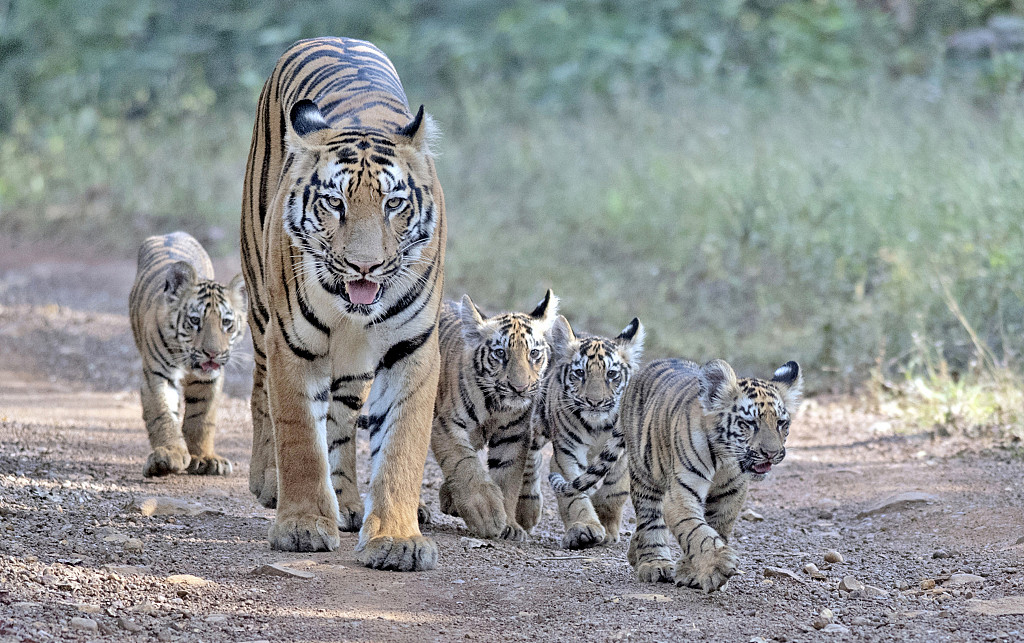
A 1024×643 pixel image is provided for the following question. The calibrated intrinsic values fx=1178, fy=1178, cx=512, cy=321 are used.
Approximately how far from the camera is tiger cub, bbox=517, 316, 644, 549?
4.82 meters

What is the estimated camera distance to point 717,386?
13.3 feet

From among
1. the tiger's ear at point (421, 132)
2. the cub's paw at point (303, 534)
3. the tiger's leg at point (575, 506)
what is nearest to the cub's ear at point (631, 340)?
the tiger's leg at point (575, 506)

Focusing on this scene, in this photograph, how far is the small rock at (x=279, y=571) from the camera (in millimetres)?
3814

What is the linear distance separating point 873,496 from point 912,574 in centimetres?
128

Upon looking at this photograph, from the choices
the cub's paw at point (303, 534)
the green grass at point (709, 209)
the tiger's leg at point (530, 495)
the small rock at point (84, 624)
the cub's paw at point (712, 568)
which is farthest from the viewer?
the green grass at point (709, 209)

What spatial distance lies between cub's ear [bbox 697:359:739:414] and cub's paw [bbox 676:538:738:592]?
47cm

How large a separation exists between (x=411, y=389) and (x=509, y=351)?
31.2 inches

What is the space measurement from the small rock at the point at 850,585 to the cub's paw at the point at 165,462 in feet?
9.90

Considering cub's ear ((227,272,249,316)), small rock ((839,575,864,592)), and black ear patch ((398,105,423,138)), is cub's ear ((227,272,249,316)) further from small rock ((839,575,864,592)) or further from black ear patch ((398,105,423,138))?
small rock ((839,575,864,592))

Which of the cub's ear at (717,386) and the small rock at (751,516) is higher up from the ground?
the cub's ear at (717,386)

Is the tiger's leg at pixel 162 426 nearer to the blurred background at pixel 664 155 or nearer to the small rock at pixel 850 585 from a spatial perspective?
the small rock at pixel 850 585

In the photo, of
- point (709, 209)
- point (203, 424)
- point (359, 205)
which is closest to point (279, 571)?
point (359, 205)

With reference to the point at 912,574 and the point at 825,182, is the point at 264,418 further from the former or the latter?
the point at 825,182

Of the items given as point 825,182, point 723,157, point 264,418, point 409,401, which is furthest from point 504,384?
point 723,157
